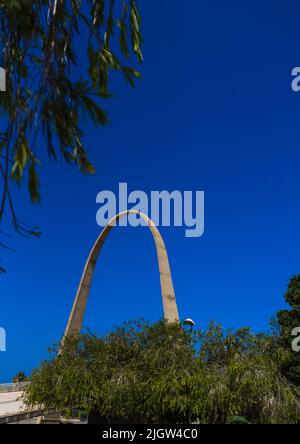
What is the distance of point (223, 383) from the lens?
73.4ft

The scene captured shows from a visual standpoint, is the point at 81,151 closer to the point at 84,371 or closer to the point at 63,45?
the point at 63,45

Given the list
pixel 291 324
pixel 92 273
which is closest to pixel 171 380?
pixel 291 324

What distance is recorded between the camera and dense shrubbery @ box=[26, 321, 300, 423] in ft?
72.5

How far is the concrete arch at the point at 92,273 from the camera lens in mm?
33125

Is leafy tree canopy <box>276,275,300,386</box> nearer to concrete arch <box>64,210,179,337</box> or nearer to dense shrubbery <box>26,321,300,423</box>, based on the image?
dense shrubbery <box>26,321,300,423</box>

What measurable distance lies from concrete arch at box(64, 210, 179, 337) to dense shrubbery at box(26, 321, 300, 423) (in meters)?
4.75

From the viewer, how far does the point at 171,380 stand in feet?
73.9

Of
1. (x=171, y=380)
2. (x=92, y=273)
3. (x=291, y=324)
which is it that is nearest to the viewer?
(x=171, y=380)

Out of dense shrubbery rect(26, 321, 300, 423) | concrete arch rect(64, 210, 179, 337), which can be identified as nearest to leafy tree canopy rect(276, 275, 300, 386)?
dense shrubbery rect(26, 321, 300, 423)

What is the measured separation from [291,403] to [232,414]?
383 centimetres

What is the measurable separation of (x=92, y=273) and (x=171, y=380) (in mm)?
20747

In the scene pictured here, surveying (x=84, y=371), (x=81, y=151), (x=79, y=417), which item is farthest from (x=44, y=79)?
(x=79, y=417)

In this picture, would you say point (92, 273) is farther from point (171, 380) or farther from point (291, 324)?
point (171, 380)
